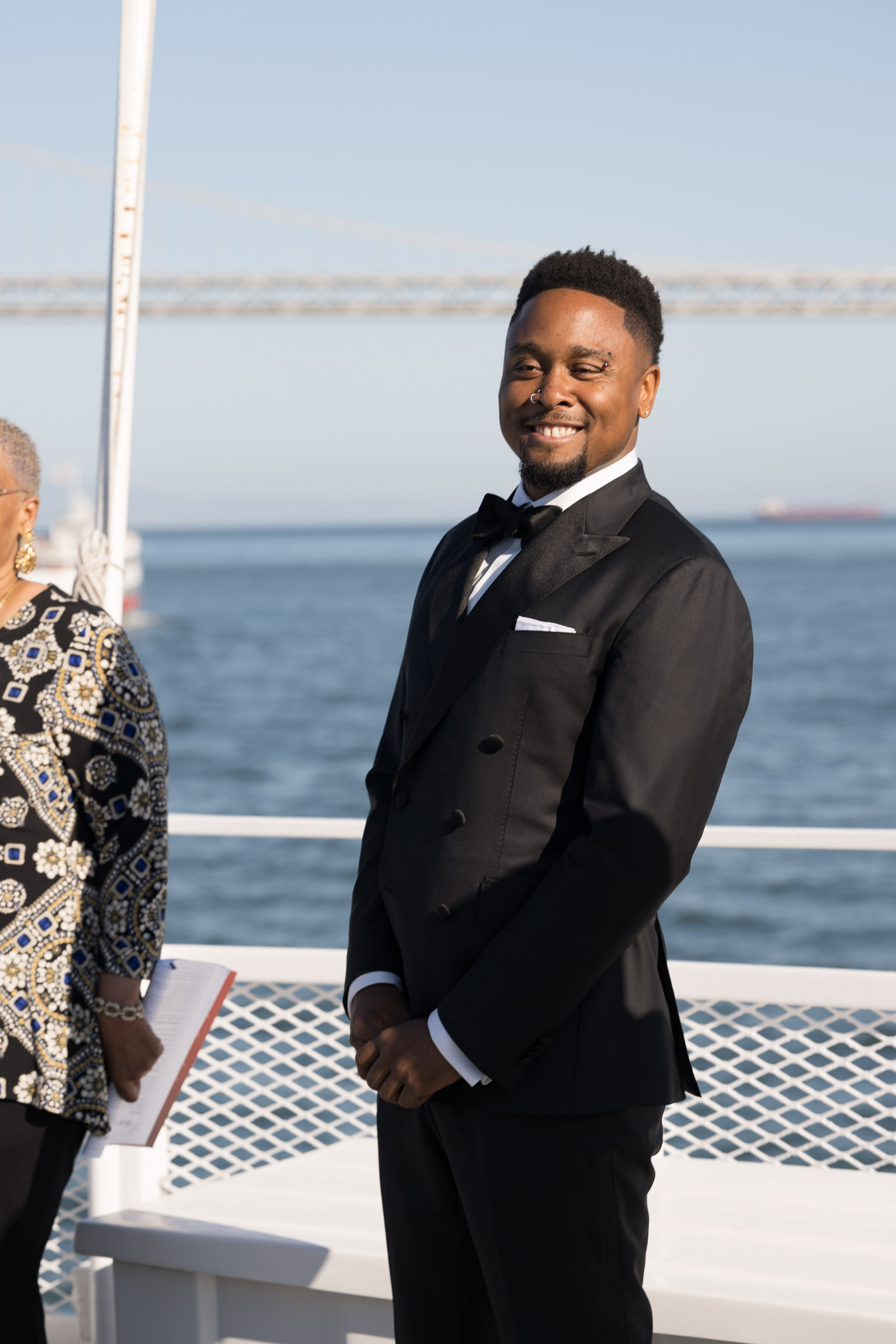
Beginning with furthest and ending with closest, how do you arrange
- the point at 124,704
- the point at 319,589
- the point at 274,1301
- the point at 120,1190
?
1. the point at 319,589
2. the point at 120,1190
3. the point at 274,1301
4. the point at 124,704

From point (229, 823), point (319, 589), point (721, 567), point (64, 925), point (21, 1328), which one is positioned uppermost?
point (721, 567)

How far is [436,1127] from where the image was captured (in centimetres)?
134

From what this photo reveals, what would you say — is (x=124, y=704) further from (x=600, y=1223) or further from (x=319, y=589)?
(x=319, y=589)

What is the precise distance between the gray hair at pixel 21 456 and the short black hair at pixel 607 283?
640 mm

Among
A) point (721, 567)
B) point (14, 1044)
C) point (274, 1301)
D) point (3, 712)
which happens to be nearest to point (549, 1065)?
point (721, 567)

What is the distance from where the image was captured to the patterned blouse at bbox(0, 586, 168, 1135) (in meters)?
1.49

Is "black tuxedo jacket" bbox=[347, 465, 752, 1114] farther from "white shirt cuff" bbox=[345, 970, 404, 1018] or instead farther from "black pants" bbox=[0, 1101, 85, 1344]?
"black pants" bbox=[0, 1101, 85, 1344]

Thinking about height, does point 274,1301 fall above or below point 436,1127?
below

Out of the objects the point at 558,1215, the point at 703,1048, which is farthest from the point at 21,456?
the point at 703,1048

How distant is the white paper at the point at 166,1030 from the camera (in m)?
1.56

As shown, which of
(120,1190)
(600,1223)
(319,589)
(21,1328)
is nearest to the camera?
(600,1223)

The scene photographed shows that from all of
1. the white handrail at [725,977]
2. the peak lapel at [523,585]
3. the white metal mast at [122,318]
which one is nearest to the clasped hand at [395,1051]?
the peak lapel at [523,585]

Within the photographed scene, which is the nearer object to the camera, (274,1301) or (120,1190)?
(274,1301)

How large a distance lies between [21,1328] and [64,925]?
17.5 inches
